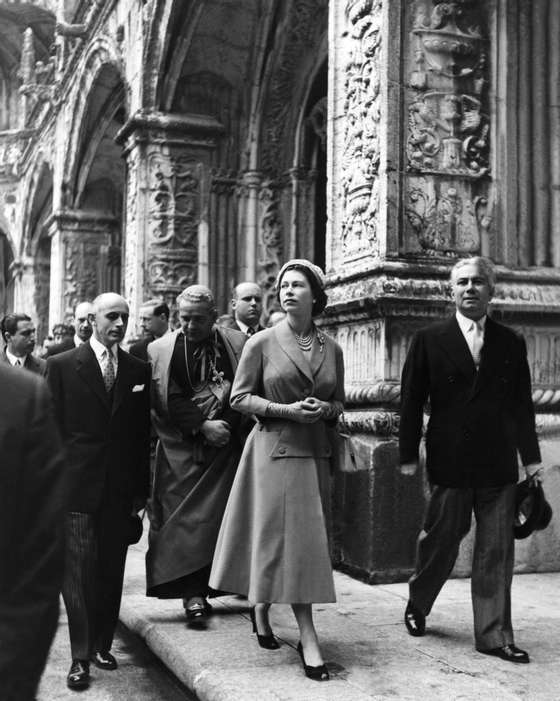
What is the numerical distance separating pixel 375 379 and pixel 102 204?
1304 centimetres

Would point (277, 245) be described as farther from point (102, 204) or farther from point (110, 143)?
point (102, 204)

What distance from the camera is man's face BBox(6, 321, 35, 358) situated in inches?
282

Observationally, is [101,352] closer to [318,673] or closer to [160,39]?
[318,673]

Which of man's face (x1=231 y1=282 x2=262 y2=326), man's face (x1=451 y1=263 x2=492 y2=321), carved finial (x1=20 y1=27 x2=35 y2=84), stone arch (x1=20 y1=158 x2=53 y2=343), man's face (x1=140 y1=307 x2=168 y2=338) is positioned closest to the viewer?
man's face (x1=451 y1=263 x2=492 y2=321)

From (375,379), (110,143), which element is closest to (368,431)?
(375,379)

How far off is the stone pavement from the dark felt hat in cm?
52

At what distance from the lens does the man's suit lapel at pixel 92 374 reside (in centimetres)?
452

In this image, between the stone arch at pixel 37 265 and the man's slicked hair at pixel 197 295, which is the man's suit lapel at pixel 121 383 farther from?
the stone arch at pixel 37 265

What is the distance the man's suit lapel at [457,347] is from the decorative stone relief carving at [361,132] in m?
1.67

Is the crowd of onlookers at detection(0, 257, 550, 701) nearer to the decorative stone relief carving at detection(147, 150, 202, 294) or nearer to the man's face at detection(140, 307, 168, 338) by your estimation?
the man's face at detection(140, 307, 168, 338)

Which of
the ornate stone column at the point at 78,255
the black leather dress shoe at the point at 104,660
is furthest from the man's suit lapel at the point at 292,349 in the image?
the ornate stone column at the point at 78,255

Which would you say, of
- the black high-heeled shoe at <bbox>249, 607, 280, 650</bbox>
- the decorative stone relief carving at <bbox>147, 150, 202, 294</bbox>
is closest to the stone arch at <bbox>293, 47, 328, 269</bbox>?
the decorative stone relief carving at <bbox>147, 150, 202, 294</bbox>

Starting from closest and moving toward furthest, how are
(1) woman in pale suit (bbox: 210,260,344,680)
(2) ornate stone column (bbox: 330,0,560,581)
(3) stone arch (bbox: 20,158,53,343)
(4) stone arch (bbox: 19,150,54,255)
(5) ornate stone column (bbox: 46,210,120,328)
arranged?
(1) woman in pale suit (bbox: 210,260,344,680) < (2) ornate stone column (bbox: 330,0,560,581) < (5) ornate stone column (bbox: 46,210,120,328) < (4) stone arch (bbox: 19,150,54,255) < (3) stone arch (bbox: 20,158,53,343)

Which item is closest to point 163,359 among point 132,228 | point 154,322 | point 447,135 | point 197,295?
point 197,295
